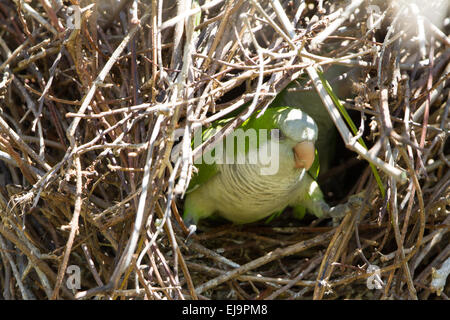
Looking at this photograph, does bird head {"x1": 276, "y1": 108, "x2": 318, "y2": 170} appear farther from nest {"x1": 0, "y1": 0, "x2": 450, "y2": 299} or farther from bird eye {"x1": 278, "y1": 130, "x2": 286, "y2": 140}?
nest {"x1": 0, "y1": 0, "x2": 450, "y2": 299}

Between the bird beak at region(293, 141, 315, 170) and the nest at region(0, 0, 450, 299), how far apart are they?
200 mm

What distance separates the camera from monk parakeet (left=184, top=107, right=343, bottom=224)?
2.05 m

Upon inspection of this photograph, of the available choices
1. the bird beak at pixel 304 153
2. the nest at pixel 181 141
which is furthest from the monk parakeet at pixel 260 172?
the nest at pixel 181 141

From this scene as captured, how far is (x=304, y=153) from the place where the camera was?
2008 mm

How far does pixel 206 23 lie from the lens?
1918 millimetres

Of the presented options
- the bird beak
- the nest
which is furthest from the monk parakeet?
the nest

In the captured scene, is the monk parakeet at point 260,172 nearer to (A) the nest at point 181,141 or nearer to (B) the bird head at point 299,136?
(B) the bird head at point 299,136

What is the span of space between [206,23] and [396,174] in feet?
3.28

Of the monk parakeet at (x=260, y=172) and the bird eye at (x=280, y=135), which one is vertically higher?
the bird eye at (x=280, y=135)

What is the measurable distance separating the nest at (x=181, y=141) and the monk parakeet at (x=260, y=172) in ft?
0.45

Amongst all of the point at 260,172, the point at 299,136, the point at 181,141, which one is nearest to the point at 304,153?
the point at 299,136

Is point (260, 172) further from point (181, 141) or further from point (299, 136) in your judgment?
point (181, 141)

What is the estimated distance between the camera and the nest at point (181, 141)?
1.70m

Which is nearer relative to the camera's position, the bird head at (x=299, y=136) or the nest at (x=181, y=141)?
the nest at (x=181, y=141)
